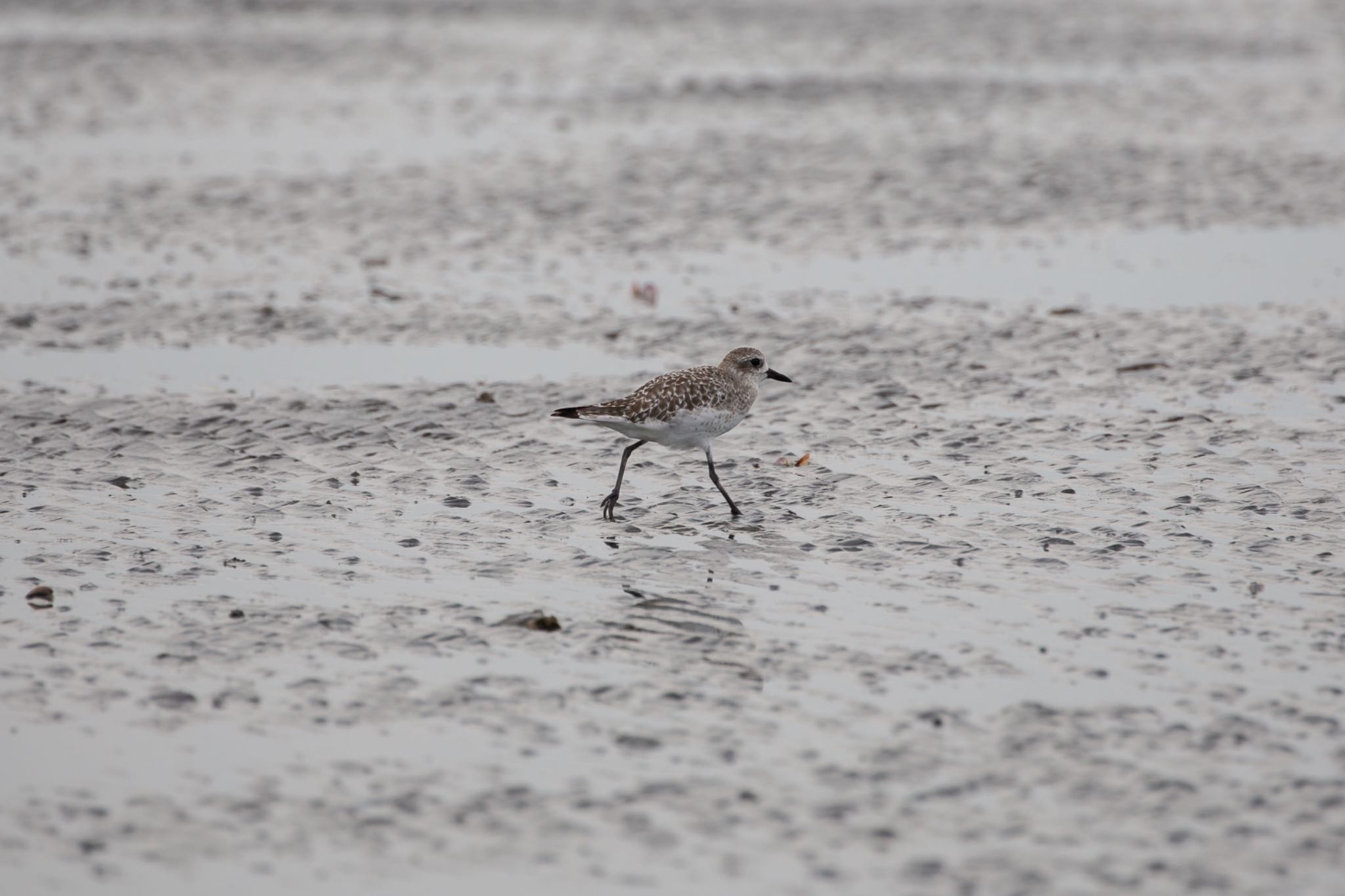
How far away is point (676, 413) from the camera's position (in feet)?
34.0

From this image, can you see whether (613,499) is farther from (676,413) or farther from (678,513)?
(676,413)

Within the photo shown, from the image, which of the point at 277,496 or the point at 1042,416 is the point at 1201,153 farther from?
the point at 277,496

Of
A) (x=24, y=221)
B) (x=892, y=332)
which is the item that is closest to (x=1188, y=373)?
(x=892, y=332)

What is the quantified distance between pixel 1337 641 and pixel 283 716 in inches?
212

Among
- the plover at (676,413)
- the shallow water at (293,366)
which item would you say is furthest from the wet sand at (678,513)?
the plover at (676,413)

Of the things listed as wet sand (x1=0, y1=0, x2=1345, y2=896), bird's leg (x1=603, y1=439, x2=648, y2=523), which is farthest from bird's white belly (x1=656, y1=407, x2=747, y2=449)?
wet sand (x1=0, y1=0, x2=1345, y2=896)

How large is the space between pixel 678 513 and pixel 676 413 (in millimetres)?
700

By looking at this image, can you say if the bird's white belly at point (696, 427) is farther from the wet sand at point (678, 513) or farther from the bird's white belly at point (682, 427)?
the wet sand at point (678, 513)

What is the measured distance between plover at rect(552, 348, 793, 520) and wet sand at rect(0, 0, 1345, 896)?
0.39m

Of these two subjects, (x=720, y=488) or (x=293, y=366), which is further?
(x=293, y=366)

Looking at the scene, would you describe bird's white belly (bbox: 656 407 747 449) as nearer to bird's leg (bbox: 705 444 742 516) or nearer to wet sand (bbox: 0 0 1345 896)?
bird's leg (bbox: 705 444 742 516)

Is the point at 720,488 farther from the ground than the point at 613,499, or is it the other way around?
the point at 720,488

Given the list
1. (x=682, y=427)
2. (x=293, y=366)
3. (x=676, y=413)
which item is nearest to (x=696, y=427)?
(x=682, y=427)

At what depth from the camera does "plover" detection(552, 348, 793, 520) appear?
10359 mm
